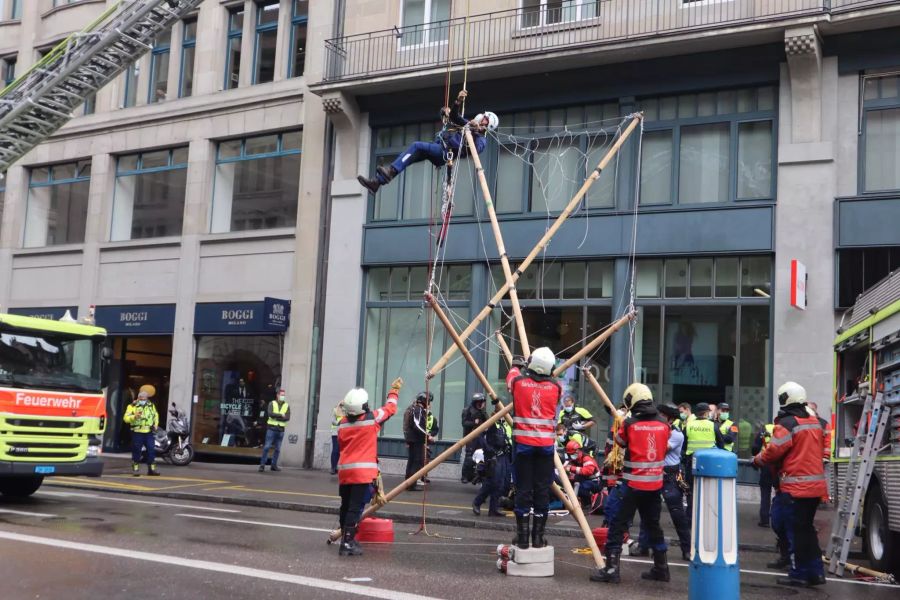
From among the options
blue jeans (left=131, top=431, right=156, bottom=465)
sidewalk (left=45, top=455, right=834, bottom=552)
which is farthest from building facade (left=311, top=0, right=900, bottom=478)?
blue jeans (left=131, top=431, right=156, bottom=465)

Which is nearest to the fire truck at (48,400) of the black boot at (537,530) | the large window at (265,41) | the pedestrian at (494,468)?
the pedestrian at (494,468)

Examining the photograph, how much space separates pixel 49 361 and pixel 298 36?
1307cm

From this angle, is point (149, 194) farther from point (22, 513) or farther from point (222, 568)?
point (222, 568)

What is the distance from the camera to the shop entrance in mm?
26703

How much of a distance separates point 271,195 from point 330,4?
16.3ft

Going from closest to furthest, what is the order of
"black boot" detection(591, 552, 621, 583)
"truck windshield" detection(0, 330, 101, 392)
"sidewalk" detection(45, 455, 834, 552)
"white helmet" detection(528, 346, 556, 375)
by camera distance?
"black boot" detection(591, 552, 621, 583), "white helmet" detection(528, 346, 556, 375), "sidewalk" detection(45, 455, 834, 552), "truck windshield" detection(0, 330, 101, 392)

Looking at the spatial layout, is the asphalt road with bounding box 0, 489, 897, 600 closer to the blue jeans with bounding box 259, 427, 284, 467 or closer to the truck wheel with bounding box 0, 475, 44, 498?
the truck wheel with bounding box 0, 475, 44, 498

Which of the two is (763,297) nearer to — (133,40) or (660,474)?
(660,474)

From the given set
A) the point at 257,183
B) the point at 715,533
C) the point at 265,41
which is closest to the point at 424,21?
the point at 265,41

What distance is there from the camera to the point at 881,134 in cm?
1753

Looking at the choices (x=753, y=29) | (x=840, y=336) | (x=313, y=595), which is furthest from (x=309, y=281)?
(x=313, y=595)

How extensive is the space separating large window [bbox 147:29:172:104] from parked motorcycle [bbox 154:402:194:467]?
9.60 metres

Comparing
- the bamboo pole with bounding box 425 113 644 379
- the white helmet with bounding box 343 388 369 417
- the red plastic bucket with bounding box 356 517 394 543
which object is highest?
the bamboo pole with bounding box 425 113 644 379

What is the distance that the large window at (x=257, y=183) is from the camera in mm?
24109
